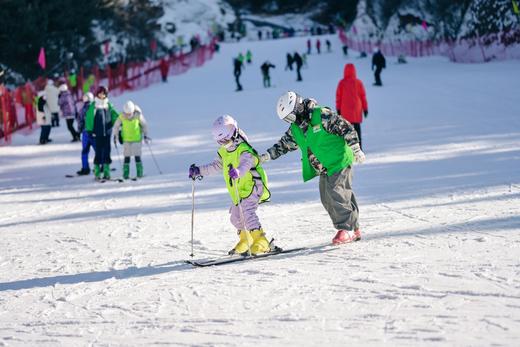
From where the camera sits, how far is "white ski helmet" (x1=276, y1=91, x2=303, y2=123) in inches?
266

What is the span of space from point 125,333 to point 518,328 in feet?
7.43

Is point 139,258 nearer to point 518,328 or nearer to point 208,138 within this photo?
point 518,328

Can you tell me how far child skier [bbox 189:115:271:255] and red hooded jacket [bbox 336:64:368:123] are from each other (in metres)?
6.26

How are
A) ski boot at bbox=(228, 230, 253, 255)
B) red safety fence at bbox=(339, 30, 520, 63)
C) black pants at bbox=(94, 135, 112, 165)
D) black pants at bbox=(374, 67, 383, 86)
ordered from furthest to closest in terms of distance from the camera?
red safety fence at bbox=(339, 30, 520, 63) → black pants at bbox=(374, 67, 383, 86) → black pants at bbox=(94, 135, 112, 165) → ski boot at bbox=(228, 230, 253, 255)

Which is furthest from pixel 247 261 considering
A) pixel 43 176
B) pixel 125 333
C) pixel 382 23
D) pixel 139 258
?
pixel 382 23

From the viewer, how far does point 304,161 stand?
7.16 metres

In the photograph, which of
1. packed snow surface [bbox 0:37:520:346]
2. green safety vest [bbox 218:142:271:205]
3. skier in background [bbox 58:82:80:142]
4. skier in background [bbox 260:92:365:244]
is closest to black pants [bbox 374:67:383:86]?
packed snow surface [bbox 0:37:520:346]

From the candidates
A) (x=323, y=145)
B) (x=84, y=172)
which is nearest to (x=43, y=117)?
(x=84, y=172)

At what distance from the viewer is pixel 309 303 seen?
211 inches

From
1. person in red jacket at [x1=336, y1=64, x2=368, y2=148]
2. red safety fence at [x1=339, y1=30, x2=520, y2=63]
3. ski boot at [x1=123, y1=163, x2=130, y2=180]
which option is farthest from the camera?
red safety fence at [x1=339, y1=30, x2=520, y2=63]

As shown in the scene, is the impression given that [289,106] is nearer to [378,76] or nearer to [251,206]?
[251,206]

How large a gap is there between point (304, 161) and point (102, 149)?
6.87m

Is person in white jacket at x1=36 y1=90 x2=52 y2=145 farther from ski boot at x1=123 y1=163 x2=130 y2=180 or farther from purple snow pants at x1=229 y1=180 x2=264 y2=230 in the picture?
purple snow pants at x1=229 y1=180 x2=264 y2=230

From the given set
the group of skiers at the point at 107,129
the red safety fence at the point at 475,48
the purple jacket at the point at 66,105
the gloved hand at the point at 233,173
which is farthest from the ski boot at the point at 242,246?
the red safety fence at the point at 475,48
